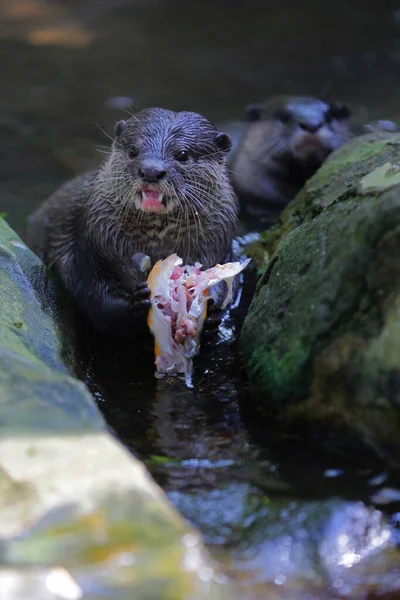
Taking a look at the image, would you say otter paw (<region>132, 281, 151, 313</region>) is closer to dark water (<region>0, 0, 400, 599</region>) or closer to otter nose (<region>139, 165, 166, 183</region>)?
dark water (<region>0, 0, 400, 599</region>)

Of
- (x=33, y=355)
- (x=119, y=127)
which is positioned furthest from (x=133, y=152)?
(x=33, y=355)

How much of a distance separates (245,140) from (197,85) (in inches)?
74.1

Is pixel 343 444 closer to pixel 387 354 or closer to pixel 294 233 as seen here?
pixel 387 354

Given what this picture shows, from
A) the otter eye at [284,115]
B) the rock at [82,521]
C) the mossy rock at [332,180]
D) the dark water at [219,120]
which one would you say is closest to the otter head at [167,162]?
the mossy rock at [332,180]

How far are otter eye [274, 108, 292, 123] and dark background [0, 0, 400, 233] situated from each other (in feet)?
3.94

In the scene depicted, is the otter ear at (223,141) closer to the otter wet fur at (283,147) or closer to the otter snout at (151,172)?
the otter snout at (151,172)

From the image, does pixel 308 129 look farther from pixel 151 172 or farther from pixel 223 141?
pixel 151 172

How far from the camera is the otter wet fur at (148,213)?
3.83 meters

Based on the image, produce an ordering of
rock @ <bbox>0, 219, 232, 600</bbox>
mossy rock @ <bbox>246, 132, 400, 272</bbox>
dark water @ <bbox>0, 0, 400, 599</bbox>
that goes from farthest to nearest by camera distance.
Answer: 1. mossy rock @ <bbox>246, 132, 400, 272</bbox>
2. dark water @ <bbox>0, 0, 400, 599</bbox>
3. rock @ <bbox>0, 219, 232, 600</bbox>

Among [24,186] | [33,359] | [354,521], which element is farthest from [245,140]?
[354,521]

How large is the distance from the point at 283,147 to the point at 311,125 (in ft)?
1.01

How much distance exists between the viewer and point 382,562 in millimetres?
2326

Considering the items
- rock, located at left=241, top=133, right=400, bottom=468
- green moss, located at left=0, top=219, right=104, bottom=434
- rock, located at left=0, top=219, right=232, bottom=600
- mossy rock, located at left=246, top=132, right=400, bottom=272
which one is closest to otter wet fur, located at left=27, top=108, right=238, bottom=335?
green moss, located at left=0, top=219, right=104, bottom=434

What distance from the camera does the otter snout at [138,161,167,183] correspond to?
3.62 metres
